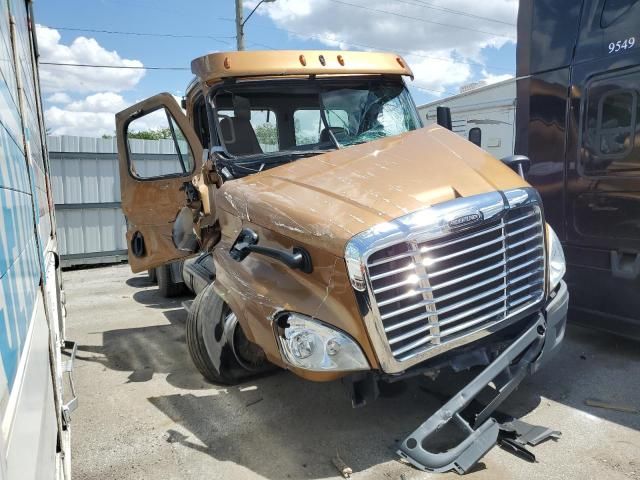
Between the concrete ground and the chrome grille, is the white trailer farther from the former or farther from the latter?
the chrome grille

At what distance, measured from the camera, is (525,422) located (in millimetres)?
3512

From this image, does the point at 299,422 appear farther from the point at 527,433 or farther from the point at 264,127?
the point at 264,127

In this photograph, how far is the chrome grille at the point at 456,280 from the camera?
286 centimetres

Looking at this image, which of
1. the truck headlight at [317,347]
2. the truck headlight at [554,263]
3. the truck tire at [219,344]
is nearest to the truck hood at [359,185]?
the truck headlight at [317,347]

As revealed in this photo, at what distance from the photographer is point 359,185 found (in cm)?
329

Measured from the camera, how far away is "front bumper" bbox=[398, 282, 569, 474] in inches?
115

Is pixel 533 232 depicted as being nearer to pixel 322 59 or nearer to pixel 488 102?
pixel 322 59

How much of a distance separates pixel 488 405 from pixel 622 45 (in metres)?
3.25

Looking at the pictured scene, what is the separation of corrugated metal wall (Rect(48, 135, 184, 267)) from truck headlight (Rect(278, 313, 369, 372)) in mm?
8268

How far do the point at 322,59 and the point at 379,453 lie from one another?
329cm

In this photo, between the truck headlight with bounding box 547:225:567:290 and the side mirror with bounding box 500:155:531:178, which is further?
the side mirror with bounding box 500:155:531:178

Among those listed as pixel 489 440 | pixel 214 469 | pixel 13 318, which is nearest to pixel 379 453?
pixel 489 440

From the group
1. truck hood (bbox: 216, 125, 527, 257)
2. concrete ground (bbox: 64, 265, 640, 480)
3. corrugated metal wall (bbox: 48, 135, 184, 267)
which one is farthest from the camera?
corrugated metal wall (bbox: 48, 135, 184, 267)

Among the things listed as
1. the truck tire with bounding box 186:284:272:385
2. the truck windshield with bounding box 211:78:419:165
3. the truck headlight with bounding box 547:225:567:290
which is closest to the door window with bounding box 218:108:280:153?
the truck windshield with bounding box 211:78:419:165
